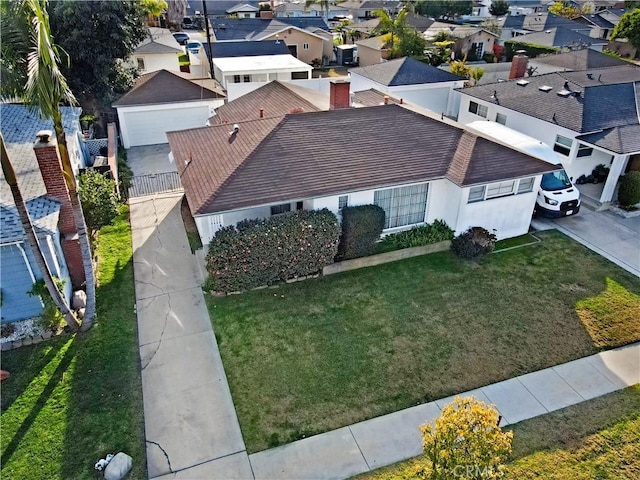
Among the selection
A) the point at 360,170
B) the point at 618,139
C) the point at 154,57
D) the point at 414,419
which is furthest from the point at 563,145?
the point at 154,57

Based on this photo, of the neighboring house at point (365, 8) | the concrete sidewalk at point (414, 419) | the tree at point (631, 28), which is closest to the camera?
the concrete sidewalk at point (414, 419)

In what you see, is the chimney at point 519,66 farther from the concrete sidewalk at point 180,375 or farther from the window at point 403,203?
the concrete sidewalk at point 180,375

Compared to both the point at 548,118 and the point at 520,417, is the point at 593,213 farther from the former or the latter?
the point at 520,417

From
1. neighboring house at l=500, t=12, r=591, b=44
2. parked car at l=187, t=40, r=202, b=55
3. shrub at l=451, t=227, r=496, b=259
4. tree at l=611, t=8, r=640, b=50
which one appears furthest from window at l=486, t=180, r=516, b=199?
neighboring house at l=500, t=12, r=591, b=44

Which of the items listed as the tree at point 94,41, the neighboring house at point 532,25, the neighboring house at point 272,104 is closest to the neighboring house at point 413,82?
the neighboring house at point 272,104

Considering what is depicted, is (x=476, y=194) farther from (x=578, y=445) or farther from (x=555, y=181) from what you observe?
(x=578, y=445)

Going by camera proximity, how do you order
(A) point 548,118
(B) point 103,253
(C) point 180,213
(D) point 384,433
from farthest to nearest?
(A) point 548,118
(C) point 180,213
(B) point 103,253
(D) point 384,433

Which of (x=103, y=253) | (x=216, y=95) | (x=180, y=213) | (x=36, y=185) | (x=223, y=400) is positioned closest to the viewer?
(x=223, y=400)

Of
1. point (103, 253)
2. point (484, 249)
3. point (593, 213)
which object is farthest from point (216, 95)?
point (593, 213)
